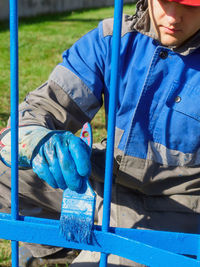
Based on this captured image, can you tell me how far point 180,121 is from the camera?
1363 millimetres

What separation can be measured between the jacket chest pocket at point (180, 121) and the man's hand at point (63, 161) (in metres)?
0.46

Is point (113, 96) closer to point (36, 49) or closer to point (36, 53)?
point (36, 53)

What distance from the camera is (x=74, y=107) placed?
1434 mm

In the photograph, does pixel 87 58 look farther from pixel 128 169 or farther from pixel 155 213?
pixel 155 213

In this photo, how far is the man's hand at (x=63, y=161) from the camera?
958mm

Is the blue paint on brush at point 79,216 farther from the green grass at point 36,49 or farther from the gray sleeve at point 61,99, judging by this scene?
the green grass at point 36,49

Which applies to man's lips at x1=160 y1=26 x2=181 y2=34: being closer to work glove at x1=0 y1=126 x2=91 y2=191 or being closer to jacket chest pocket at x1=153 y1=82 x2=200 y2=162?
jacket chest pocket at x1=153 y1=82 x2=200 y2=162

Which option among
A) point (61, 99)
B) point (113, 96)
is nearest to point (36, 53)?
point (61, 99)

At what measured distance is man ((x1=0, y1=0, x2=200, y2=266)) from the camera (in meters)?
1.33

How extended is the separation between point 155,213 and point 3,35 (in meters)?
5.30

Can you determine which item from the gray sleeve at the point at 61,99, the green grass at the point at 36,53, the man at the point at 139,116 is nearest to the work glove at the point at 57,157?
the man at the point at 139,116

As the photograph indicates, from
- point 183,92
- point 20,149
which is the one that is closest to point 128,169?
point 183,92

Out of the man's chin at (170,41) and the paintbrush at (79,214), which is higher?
the man's chin at (170,41)

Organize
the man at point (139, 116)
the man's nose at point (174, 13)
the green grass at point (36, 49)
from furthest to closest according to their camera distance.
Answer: the green grass at point (36, 49)
the man at point (139, 116)
the man's nose at point (174, 13)
